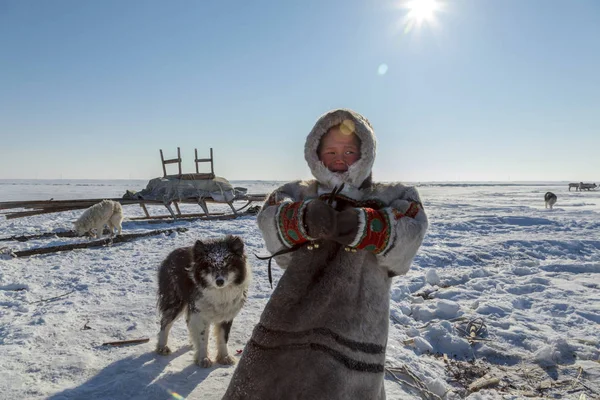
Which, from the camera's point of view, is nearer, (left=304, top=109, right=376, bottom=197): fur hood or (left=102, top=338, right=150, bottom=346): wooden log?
(left=304, top=109, right=376, bottom=197): fur hood

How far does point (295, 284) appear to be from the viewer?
1889 millimetres

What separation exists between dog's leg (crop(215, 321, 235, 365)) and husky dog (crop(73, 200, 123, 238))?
9547mm

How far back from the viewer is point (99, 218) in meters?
11.6

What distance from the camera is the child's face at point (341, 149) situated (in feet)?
6.94

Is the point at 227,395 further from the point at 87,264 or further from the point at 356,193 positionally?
the point at 87,264

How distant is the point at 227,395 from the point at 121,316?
12.4 ft

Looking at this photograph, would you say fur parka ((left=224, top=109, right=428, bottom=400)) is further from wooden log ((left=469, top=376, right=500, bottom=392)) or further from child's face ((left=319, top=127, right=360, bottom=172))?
wooden log ((left=469, top=376, right=500, bottom=392))

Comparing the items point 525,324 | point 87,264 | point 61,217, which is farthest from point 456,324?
point 61,217

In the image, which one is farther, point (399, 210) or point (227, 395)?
point (399, 210)

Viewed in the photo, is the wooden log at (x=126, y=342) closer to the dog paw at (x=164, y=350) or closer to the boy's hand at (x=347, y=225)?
the dog paw at (x=164, y=350)

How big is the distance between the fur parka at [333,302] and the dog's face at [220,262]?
172 centimetres

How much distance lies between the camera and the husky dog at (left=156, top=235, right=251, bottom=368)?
363 centimetres

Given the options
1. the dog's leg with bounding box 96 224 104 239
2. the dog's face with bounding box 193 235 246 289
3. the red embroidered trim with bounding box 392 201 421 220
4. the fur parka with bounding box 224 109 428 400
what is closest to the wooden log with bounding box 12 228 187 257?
the dog's leg with bounding box 96 224 104 239

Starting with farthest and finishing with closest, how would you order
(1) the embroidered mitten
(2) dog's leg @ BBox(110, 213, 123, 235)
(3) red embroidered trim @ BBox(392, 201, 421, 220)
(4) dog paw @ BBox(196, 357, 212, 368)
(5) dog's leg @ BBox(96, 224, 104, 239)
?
(2) dog's leg @ BBox(110, 213, 123, 235)
(5) dog's leg @ BBox(96, 224, 104, 239)
(4) dog paw @ BBox(196, 357, 212, 368)
(3) red embroidered trim @ BBox(392, 201, 421, 220)
(1) the embroidered mitten
